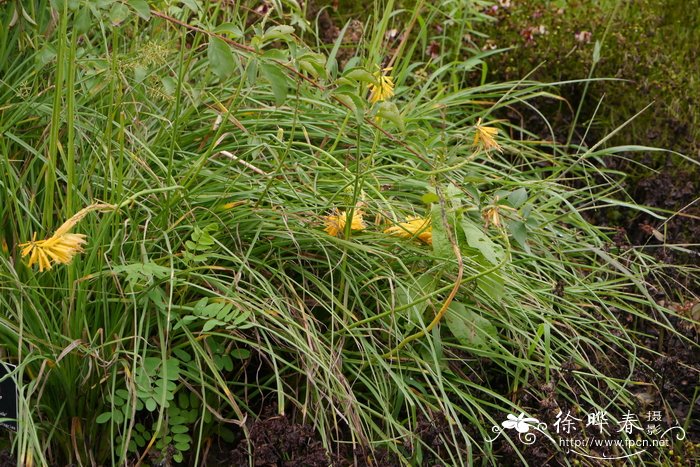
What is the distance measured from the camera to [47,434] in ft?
6.67

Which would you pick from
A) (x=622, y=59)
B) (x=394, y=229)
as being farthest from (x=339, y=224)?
(x=622, y=59)

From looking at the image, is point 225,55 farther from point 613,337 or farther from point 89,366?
point 613,337

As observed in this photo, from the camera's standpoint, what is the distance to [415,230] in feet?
7.64

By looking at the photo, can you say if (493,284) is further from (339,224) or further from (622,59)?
(622,59)

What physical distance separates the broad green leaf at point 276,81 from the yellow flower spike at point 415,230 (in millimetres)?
539

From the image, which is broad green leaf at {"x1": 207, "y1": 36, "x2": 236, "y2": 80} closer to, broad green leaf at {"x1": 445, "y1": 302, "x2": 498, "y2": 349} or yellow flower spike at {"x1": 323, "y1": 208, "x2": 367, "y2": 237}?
yellow flower spike at {"x1": 323, "y1": 208, "x2": 367, "y2": 237}

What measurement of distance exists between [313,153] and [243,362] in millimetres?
743

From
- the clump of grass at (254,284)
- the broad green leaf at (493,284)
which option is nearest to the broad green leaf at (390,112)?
the clump of grass at (254,284)

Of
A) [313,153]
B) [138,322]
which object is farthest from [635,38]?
[138,322]

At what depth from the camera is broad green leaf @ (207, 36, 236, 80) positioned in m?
1.86

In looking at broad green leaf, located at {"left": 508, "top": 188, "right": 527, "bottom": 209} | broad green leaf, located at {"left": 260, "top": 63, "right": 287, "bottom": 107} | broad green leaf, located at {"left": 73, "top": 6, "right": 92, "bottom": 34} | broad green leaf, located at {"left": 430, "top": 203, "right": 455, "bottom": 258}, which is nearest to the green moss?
broad green leaf, located at {"left": 508, "top": 188, "right": 527, "bottom": 209}

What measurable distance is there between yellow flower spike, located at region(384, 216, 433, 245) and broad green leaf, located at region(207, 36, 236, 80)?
638 mm

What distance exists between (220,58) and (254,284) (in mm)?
644

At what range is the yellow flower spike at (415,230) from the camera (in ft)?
7.46
